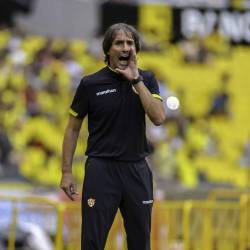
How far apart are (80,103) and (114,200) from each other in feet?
2.50

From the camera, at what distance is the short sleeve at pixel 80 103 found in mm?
6250

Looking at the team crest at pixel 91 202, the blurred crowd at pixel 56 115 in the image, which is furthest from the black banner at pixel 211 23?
the team crest at pixel 91 202

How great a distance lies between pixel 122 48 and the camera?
6.07 meters

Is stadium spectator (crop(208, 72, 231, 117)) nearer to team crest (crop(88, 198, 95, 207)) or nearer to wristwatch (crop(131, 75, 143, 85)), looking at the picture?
team crest (crop(88, 198, 95, 207))

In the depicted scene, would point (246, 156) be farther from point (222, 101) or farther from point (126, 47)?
point (126, 47)

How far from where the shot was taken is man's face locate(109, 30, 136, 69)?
6062 millimetres

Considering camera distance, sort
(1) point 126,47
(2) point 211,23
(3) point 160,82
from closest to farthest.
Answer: (1) point 126,47, (3) point 160,82, (2) point 211,23

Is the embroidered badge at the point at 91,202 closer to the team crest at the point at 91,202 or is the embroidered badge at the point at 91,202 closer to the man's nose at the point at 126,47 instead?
the team crest at the point at 91,202

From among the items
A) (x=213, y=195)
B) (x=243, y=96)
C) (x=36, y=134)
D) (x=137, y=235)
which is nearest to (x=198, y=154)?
(x=243, y=96)

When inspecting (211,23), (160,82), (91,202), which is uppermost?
(211,23)

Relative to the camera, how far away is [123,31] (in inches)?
242

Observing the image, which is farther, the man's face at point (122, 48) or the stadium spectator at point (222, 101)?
the stadium spectator at point (222, 101)

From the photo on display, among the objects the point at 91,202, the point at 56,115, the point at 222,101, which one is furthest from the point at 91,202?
the point at 222,101

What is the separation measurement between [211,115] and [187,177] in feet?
9.36
